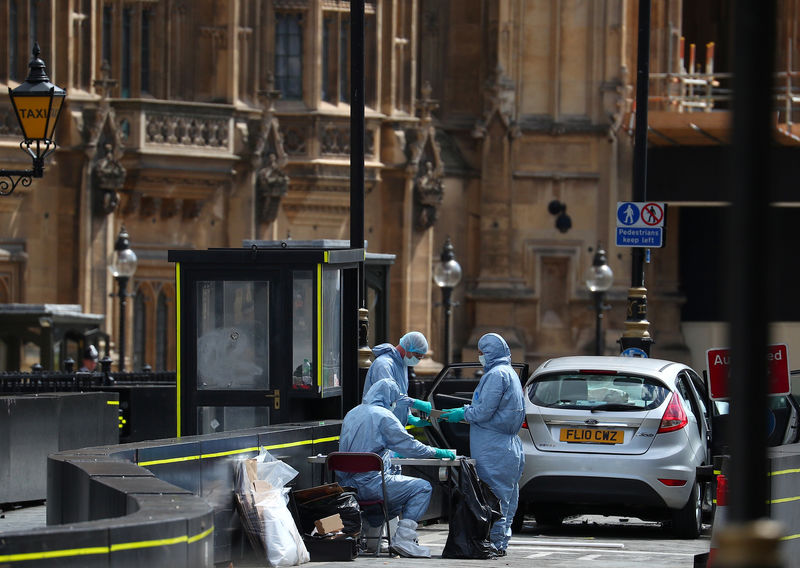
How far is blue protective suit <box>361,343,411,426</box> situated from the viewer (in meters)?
13.4

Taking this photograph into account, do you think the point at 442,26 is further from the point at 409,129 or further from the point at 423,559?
the point at 423,559

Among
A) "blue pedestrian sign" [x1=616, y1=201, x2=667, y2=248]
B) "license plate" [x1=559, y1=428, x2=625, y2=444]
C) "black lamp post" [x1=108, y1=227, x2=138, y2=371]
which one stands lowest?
"license plate" [x1=559, y1=428, x2=625, y2=444]

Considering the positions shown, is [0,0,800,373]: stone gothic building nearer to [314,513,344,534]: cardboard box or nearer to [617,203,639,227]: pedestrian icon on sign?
[617,203,639,227]: pedestrian icon on sign

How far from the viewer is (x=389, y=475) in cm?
1278

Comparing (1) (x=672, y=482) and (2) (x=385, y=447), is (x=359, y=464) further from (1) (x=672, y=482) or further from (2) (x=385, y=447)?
(1) (x=672, y=482)

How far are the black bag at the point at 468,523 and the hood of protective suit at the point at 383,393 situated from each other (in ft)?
2.04

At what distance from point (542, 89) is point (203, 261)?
23.7 metres

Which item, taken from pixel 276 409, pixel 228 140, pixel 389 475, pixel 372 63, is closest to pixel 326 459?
pixel 389 475

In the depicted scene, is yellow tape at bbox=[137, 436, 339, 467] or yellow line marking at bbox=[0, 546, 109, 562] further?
yellow tape at bbox=[137, 436, 339, 467]

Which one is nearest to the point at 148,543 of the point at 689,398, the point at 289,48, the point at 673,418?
the point at 673,418

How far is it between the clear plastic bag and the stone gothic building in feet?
63.1

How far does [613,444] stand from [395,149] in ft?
69.6

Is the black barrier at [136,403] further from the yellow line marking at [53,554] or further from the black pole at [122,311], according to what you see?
the yellow line marking at [53,554]

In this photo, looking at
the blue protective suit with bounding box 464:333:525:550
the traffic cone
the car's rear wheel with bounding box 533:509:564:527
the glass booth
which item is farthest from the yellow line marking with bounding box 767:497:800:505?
the glass booth
